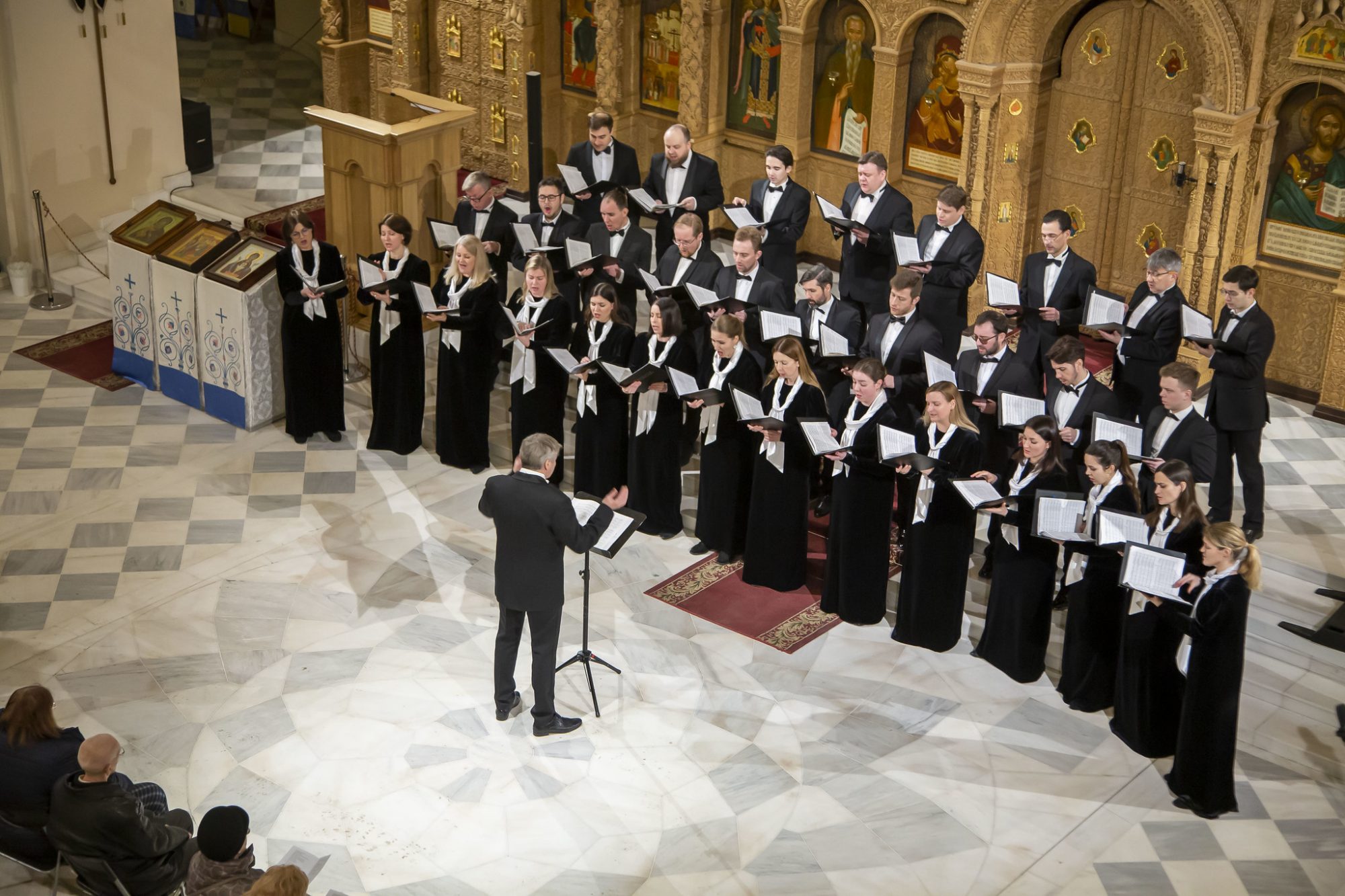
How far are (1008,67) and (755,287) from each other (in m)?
3.46

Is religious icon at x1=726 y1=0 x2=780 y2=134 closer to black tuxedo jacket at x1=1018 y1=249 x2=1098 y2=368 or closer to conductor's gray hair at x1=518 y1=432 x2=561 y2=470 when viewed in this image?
black tuxedo jacket at x1=1018 y1=249 x2=1098 y2=368

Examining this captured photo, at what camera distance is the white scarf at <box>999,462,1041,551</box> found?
8469 mm

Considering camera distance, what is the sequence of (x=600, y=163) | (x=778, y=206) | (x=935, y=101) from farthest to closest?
(x=935, y=101) → (x=600, y=163) → (x=778, y=206)

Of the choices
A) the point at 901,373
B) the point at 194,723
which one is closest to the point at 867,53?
the point at 901,373

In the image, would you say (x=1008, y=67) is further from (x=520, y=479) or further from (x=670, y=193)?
(x=520, y=479)

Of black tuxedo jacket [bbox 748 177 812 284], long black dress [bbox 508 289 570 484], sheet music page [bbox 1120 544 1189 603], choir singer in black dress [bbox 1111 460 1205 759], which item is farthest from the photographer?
black tuxedo jacket [bbox 748 177 812 284]

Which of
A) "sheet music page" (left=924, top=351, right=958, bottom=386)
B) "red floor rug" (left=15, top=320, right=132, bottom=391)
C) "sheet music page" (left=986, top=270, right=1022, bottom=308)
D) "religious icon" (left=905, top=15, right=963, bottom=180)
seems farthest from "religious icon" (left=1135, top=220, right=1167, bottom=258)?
"red floor rug" (left=15, top=320, right=132, bottom=391)

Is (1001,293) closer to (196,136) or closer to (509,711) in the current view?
(509,711)

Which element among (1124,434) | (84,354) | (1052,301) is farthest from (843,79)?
(84,354)

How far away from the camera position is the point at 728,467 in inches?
393

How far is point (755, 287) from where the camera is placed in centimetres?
1039

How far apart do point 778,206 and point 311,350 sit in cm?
369

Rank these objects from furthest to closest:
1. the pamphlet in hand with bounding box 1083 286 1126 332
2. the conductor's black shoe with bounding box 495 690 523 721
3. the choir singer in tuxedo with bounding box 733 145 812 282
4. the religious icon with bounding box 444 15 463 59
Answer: the religious icon with bounding box 444 15 463 59, the choir singer in tuxedo with bounding box 733 145 812 282, the pamphlet in hand with bounding box 1083 286 1126 332, the conductor's black shoe with bounding box 495 690 523 721

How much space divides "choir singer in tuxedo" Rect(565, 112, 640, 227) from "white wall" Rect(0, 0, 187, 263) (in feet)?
18.4
